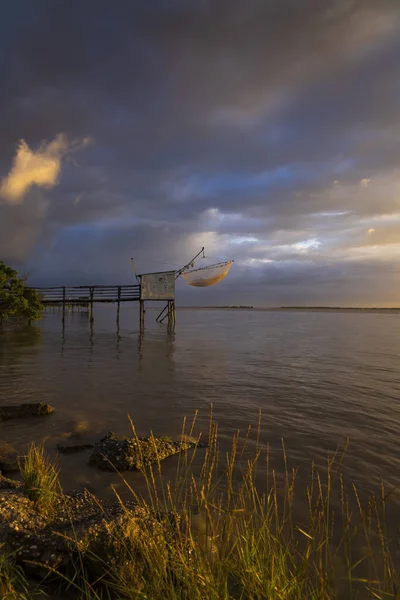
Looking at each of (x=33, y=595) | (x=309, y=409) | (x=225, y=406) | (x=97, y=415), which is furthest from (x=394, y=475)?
(x=97, y=415)

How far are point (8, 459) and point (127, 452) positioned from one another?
6.98ft

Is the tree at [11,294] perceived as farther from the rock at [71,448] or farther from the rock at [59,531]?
the rock at [59,531]

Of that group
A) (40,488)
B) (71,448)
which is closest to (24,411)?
(71,448)

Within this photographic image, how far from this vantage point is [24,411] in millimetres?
8766

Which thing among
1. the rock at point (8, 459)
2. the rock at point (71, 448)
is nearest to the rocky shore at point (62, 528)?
the rock at point (8, 459)

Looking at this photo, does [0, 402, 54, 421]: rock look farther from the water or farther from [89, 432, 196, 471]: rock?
[89, 432, 196, 471]: rock

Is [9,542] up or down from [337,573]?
up

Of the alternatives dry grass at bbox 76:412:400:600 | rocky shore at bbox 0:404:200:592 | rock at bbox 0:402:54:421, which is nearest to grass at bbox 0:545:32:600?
rocky shore at bbox 0:404:200:592

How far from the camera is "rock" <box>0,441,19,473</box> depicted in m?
5.84

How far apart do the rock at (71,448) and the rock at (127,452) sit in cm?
59

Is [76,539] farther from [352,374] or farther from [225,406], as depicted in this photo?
[352,374]

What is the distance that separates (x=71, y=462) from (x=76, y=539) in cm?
337

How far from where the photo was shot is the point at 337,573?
12.4 ft

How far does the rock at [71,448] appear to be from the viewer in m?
6.73
